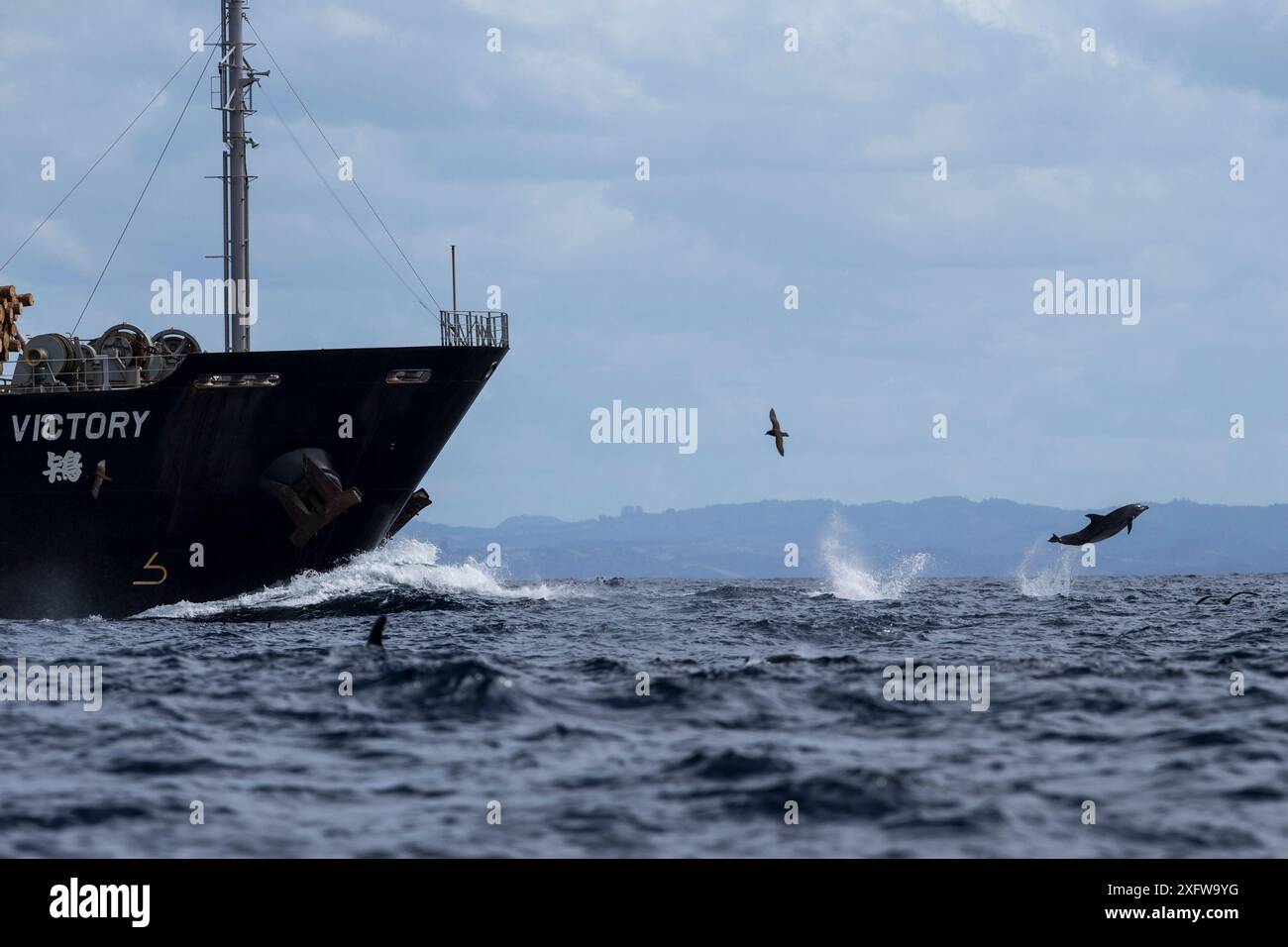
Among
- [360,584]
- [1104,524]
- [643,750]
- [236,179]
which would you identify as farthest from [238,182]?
[643,750]

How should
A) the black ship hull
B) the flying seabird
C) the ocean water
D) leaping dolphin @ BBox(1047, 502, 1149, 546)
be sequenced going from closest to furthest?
1. the ocean water
2. leaping dolphin @ BBox(1047, 502, 1149, 546)
3. the black ship hull
4. the flying seabird

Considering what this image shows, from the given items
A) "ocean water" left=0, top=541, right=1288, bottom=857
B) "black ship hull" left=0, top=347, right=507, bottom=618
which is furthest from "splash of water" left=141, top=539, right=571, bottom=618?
"ocean water" left=0, top=541, right=1288, bottom=857

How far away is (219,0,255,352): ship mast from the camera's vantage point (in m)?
40.7

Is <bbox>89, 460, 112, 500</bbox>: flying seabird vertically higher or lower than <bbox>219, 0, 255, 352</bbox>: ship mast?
lower

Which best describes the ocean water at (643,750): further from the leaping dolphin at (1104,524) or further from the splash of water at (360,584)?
the splash of water at (360,584)

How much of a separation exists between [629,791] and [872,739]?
148 inches

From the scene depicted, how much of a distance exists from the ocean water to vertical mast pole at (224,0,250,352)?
43.2 feet

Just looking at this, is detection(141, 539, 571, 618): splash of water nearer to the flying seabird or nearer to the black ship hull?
the black ship hull

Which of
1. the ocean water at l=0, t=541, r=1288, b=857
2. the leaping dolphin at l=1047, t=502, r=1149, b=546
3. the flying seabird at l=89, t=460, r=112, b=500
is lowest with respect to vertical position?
the ocean water at l=0, t=541, r=1288, b=857

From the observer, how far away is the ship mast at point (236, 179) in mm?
40719

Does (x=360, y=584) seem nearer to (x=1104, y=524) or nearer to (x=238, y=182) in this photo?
(x=238, y=182)

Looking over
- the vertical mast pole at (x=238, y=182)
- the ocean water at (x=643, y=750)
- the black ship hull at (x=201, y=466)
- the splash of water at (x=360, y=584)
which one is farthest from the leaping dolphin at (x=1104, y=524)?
the vertical mast pole at (x=238, y=182)

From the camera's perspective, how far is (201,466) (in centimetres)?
3722
